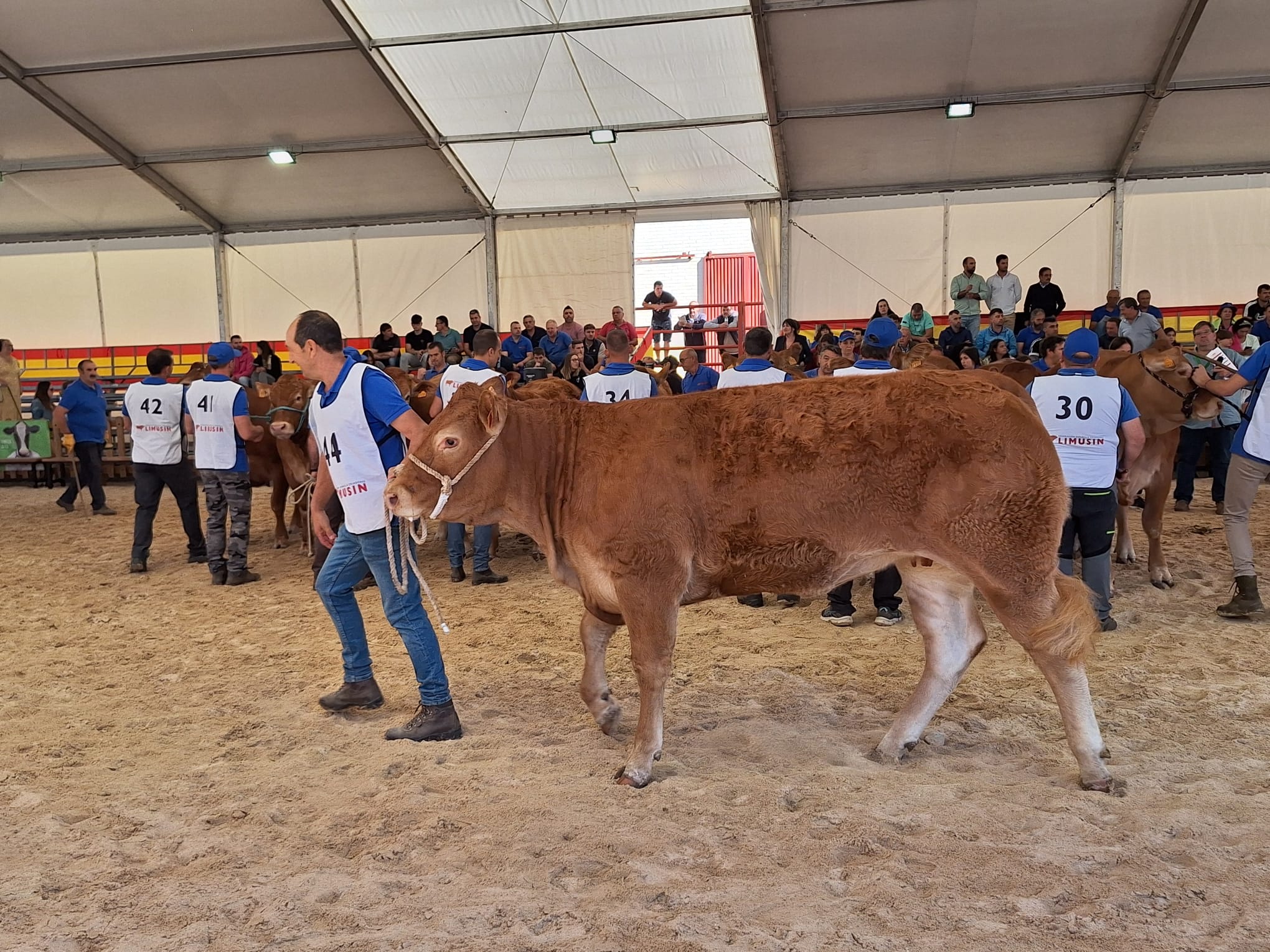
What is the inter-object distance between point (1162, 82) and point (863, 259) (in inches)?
219

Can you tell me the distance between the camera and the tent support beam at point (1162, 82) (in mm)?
12305

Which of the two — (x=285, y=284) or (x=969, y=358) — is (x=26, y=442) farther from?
(x=969, y=358)

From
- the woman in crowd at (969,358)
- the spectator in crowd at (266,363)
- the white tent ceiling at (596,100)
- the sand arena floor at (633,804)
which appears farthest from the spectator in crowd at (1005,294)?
the spectator in crowd at (266,363)

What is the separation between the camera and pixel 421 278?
1953 cm

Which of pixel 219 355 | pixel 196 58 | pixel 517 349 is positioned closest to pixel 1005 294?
pixel 517 349

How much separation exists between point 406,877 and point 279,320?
18.9 m

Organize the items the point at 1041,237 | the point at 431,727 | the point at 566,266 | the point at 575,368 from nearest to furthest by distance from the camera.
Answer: the point at 431,727 → the point at 575,368 → the point at 1041,237 → the point at 566,266

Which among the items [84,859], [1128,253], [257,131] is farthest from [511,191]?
[84,859]

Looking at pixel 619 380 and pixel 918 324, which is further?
pixel 918 324

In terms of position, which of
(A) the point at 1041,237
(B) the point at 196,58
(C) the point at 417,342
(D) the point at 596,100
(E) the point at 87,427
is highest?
(B) the point at 196,58

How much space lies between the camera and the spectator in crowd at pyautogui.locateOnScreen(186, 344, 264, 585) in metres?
8.09

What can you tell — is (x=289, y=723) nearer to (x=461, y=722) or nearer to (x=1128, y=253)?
(x=461, y=722)

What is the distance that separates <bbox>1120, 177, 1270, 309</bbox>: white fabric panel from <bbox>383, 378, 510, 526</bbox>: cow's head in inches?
647

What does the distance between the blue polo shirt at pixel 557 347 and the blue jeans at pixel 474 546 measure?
26.8ft
